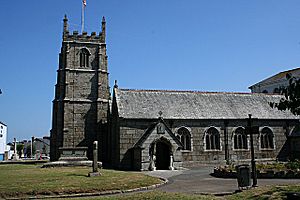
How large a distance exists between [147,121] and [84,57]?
46.7 feet

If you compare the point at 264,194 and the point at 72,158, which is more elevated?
the point at 72,158

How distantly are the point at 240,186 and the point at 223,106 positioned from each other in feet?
71.3

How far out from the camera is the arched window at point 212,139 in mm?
32656

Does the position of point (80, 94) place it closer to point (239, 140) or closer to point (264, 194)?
point (239, 140)

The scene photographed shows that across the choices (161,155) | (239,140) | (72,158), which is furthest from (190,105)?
(72,158)

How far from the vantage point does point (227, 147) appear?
108 feet

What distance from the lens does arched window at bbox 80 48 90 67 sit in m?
38.5

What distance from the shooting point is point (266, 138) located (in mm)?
34469

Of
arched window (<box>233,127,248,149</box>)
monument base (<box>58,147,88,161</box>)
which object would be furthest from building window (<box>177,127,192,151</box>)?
monument base (<box>58,147,88,161</box>)

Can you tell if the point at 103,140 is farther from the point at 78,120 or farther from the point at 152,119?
the point at 152,119

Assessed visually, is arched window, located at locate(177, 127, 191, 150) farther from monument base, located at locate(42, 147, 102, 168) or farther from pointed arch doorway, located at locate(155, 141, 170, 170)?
monument base, located at locate(42, 147, 102, 168)

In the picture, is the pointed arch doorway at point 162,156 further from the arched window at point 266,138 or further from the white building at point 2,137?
the white building at point 2,137

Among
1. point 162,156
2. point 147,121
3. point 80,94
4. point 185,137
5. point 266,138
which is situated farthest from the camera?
point 80,94

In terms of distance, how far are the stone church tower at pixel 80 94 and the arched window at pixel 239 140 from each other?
16.1 metres
